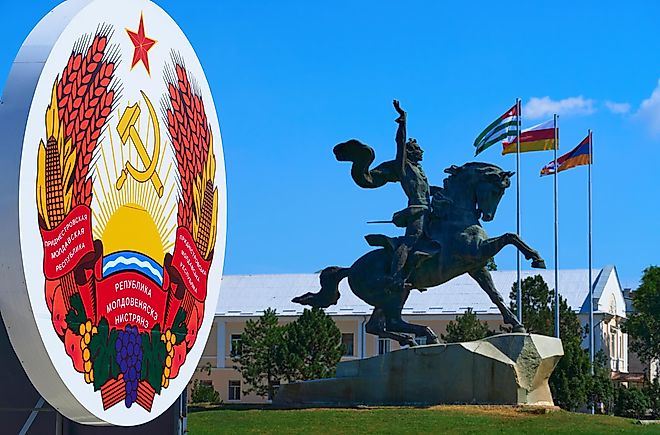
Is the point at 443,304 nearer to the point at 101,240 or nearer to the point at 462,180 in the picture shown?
the point at 462,180

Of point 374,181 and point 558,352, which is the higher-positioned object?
point 374,181

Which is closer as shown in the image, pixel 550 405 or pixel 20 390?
pixel 20 390

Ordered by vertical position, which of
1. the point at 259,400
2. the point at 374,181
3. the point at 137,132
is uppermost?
the point at 374,181

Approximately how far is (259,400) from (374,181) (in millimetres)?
31762

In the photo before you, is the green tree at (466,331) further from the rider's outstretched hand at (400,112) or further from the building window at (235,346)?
the rider's outstretched hand at (400,112)

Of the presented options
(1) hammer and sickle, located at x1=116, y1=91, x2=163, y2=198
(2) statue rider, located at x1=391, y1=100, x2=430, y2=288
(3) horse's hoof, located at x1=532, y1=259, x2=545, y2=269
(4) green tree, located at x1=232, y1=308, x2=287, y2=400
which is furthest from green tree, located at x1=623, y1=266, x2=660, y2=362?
(1) hammer and sickle, located at x1=116, y1=91, x2=163, y2=198

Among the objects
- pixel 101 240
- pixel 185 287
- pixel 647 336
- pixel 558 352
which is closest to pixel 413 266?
pixel 558 352

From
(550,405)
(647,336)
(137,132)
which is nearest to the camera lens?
(137,132)

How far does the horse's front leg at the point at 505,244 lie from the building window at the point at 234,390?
1428 inches

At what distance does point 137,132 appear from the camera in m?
9.11

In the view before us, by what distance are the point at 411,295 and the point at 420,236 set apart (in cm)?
3497

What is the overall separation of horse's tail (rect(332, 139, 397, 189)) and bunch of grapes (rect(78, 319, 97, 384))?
16256mm

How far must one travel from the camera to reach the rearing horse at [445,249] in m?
23.9

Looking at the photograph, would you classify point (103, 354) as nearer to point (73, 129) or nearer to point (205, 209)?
point (73, 129)
